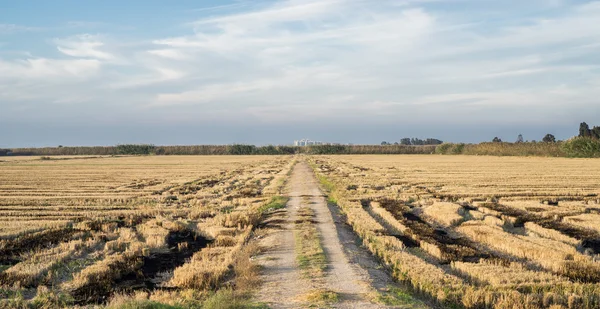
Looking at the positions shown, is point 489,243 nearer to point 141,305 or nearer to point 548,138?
point 141,305

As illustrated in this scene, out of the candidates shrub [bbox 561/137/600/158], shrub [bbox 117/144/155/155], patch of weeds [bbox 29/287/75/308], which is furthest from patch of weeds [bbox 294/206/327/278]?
shrub [bbox 117/144/155/155]

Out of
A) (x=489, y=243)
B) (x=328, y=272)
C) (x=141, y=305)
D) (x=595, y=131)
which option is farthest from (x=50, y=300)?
(x=595, y=131)

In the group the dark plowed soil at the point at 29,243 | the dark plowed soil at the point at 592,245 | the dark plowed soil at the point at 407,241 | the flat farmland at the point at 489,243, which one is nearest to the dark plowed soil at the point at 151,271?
the dark plowed soil at the point at 29,243

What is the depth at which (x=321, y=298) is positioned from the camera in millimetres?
9969

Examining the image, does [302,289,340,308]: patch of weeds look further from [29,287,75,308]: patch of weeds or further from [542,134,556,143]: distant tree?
[542,134,556,143]: distant tree

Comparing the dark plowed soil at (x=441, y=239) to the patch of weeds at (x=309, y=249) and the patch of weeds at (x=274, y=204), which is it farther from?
the patch of weeds at (x=274, y=204)

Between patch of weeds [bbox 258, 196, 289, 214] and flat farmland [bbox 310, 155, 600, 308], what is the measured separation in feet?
10.1

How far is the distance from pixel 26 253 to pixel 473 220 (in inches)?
659

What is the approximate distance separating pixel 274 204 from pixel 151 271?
13302 mm

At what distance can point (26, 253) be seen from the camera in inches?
583

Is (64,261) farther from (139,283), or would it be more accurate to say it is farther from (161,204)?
(161,204)

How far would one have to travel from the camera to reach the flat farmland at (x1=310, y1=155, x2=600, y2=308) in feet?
35.0

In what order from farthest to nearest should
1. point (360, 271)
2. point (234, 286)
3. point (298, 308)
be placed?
point (360, 271) → point (234, 286) → point (298, 308)

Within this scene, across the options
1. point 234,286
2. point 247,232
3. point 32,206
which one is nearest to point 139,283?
point 234,286
